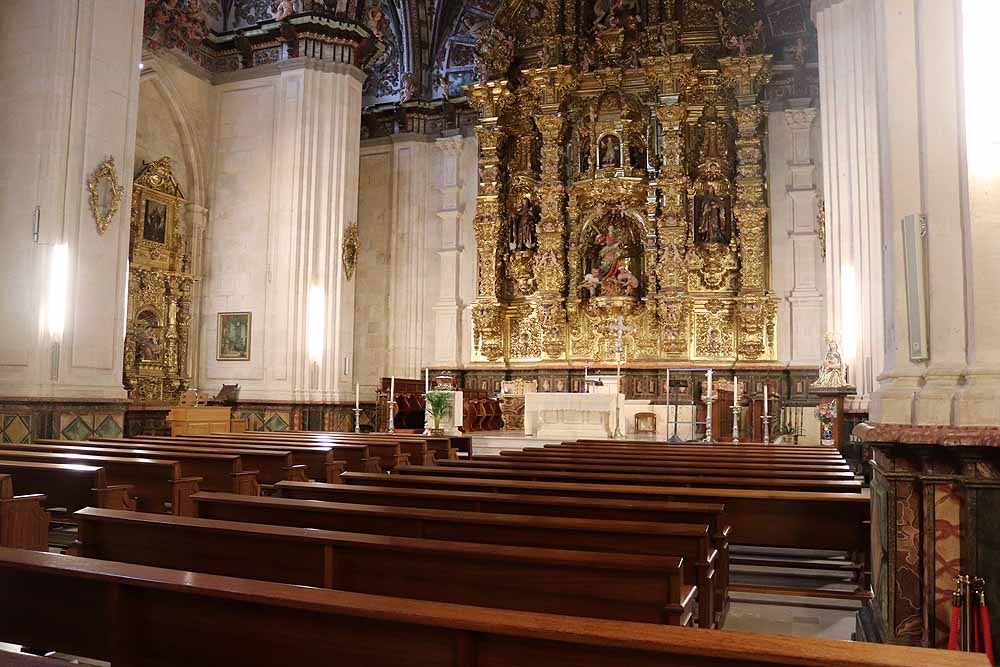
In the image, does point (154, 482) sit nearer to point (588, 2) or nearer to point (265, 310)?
point (265, 310)

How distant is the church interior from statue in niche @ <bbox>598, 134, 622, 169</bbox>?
0.19 meters

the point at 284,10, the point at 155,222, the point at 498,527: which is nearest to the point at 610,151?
the point at 284,10

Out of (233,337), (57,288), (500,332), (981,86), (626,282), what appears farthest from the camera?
(500,332)

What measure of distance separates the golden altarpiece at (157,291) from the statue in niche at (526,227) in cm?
816

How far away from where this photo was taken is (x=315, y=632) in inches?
91.0

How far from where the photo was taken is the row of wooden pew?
2.04 meters

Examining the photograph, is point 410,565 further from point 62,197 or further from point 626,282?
point 626,282

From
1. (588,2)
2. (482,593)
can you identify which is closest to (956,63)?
(482,593)

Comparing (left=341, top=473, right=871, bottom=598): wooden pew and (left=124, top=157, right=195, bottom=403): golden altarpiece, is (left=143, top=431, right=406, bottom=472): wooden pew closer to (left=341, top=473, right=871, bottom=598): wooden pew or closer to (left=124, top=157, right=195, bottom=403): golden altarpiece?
(left=341, top=473, right=871, bottom=598): wooden pew

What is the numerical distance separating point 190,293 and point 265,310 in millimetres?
2074

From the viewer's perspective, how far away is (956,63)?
4453 millimetres

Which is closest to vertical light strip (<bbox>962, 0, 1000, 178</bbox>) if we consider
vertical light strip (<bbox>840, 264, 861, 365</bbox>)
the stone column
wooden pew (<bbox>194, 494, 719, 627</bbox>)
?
wooden pew (<bbox>194, 494, 719, 627</bbox>)

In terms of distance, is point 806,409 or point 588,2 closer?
point 806,409

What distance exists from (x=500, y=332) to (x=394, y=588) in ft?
57.5
